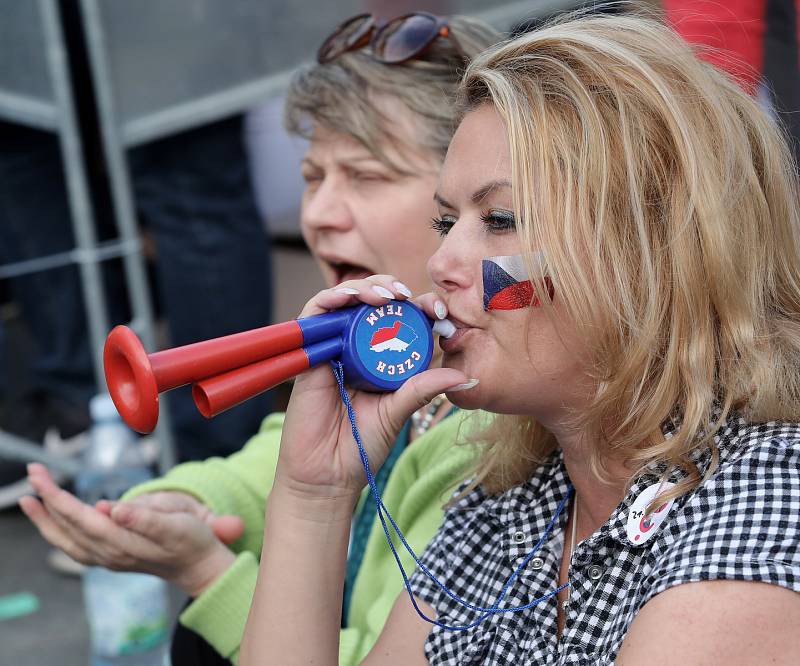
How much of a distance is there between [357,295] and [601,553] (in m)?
0.55

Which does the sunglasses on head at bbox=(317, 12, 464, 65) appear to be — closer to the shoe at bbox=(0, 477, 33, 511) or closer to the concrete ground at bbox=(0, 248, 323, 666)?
the concrete ground at bbox=(0, 248, 323, 666)

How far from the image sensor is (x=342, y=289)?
5.46 feet

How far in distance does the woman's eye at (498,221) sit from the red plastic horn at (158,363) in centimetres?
35

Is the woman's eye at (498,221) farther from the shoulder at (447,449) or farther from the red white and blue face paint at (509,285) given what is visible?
the shoulder at (447,449)

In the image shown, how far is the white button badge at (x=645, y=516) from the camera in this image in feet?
4.87

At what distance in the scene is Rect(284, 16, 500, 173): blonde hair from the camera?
2.38 metres

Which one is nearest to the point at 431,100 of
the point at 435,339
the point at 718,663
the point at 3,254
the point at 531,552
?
the point at 435,339

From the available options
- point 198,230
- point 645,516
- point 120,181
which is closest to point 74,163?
point 120,181

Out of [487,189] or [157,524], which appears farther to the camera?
[157,524]

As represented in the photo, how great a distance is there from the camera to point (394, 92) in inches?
95.0

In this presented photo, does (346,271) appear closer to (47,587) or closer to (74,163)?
(74,163)

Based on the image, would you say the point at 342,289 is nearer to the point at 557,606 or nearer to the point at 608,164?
the point at 608,164

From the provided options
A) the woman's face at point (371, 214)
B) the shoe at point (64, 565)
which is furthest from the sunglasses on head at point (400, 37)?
the shoe at point (64, 565)

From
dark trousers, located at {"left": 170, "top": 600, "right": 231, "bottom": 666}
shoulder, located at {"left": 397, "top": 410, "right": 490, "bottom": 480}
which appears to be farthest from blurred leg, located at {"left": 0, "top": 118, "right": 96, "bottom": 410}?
shoulder, located at {"left": 397, "top": 410, "right": 490, "bottom": 480}
